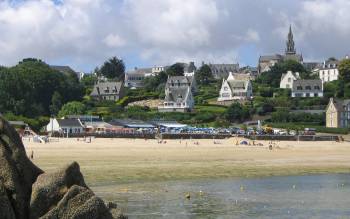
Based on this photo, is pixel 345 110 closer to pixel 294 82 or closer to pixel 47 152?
pixel 294 82

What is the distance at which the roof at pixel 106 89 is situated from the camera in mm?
153375

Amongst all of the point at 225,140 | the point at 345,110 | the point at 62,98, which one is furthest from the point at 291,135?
the point at 62,98

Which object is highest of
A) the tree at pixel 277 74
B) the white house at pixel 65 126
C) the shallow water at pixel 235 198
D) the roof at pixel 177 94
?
the tree at pixel 277 74

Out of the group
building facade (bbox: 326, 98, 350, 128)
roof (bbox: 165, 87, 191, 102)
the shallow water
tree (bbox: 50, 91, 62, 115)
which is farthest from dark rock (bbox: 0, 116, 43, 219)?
roof (bbox: 165, 87, 191, 102)

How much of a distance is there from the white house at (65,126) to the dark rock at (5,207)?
79.8 metres

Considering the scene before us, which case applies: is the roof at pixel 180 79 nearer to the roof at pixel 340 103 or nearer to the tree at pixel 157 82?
the tree at pixel 157 82

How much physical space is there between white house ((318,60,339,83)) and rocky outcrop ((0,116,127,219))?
163 meters

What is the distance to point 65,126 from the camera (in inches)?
3661

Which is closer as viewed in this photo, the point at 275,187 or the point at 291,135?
the point at 275,187

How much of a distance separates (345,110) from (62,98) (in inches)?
2084

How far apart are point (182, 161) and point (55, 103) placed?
249 feet

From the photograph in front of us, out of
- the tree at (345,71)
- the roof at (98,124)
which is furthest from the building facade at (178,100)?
the tree at (345,71)

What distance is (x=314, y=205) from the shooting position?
2711 cm

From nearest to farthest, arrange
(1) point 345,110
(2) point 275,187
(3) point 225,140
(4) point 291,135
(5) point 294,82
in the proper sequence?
(2) point 275,187
(3) point 225,140
(4) point 291,135
(1) point 345,110
(5) point 294,82
